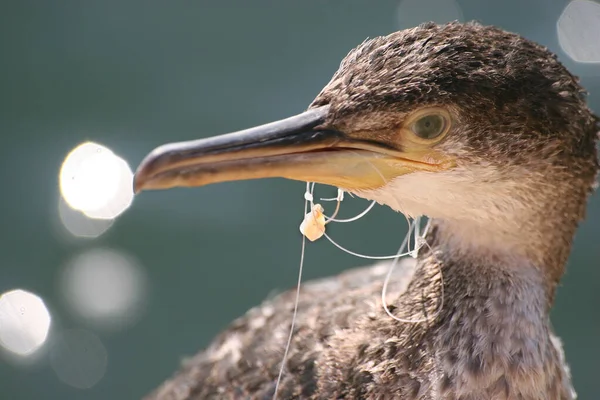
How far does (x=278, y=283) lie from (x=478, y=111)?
2.74 m

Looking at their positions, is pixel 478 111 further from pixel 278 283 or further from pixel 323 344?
pixel 278 283

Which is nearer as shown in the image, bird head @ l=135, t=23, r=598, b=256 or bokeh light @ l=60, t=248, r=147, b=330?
bird head @ l=135, t=23, r=598, b=256

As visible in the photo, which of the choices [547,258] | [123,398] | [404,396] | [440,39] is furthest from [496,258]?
[123,398]

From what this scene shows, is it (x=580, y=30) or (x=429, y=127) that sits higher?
(x=580, y=30)

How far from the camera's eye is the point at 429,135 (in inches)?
94.3

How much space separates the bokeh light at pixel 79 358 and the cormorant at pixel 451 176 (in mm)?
2101

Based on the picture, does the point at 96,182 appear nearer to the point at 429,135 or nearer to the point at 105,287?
the point at 105,287

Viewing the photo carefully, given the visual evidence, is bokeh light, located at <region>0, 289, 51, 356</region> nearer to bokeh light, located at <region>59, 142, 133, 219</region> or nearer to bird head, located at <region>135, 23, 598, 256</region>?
bokeh light, located at <region>59, 142, 133, 219</region>

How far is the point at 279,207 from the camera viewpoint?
5.12 meters

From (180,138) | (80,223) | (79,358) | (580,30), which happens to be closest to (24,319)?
(79,358)

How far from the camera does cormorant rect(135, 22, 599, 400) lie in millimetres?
2368

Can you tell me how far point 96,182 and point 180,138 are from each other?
0.56 metres

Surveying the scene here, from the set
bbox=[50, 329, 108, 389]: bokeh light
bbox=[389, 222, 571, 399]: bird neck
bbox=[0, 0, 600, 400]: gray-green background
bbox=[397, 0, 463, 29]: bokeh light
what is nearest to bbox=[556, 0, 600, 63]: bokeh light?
bbox=[0, 0, 600, 400]: gray-green background

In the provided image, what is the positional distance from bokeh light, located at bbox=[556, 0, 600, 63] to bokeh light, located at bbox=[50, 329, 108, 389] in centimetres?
344
